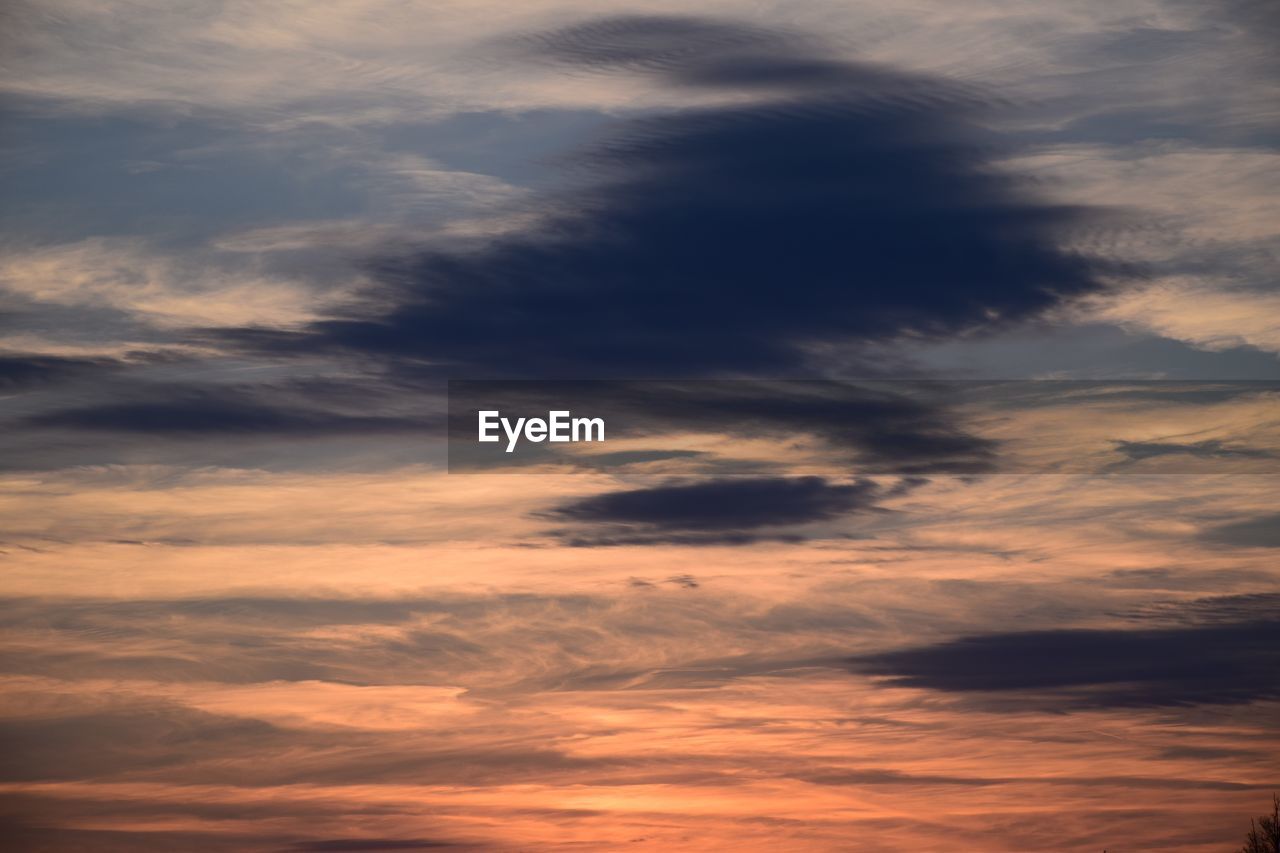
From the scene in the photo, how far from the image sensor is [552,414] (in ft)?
165

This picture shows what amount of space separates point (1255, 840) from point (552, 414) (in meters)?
136

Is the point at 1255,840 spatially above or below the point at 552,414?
below

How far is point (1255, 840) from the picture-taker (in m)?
117

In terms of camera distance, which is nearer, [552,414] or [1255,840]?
[552,414]
